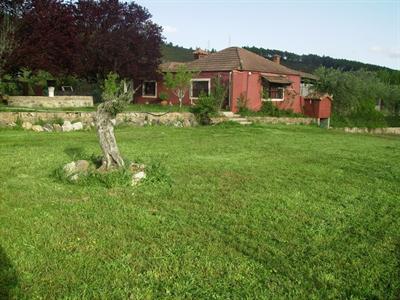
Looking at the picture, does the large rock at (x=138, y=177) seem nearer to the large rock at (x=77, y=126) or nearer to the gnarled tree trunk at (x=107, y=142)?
the gnarled tree trunk at (x=107, y=142)

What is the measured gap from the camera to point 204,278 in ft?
11.7

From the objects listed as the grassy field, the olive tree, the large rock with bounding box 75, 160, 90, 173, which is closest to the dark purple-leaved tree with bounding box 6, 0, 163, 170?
the olive tree

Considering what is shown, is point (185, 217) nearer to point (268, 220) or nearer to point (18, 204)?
point (268, 220)

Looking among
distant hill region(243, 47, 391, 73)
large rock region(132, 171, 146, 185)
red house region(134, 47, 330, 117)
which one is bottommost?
large rock region(132, 171, 146, 185)

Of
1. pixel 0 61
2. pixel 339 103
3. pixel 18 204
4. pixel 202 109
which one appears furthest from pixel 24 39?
pixel 339 103

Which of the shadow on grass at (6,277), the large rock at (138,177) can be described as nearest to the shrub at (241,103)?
the large rock at (138,177)

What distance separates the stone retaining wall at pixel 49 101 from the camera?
62.3ft

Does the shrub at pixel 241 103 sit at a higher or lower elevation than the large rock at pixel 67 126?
higher

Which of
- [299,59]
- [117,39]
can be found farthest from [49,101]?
[299,59]

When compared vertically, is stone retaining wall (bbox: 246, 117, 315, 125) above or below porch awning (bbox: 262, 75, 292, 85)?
below

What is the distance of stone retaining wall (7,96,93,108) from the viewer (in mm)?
18984

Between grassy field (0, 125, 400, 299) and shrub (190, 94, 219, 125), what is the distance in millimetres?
11306

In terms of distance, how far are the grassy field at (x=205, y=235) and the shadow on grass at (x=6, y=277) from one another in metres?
0.01

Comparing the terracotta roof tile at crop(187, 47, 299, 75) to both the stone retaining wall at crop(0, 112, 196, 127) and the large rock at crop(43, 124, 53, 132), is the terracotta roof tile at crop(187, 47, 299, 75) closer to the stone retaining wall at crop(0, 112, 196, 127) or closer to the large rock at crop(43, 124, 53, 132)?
the stone retaining wall at crop(0, 112, 196, 127)
